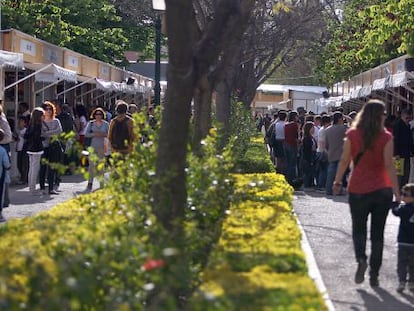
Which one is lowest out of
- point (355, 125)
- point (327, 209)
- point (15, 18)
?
point (327, 209)

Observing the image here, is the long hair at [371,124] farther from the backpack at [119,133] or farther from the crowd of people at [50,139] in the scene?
the backpack at [119,133]

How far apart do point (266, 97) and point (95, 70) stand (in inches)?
1568

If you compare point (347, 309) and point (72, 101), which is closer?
point (347, 309)

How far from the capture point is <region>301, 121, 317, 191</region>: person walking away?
808 inches

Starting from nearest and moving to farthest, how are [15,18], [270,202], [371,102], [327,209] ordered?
[371,102] → [270,202] → [327,209] → [15,18]

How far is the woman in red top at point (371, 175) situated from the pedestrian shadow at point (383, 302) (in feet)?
Answer: 0.94

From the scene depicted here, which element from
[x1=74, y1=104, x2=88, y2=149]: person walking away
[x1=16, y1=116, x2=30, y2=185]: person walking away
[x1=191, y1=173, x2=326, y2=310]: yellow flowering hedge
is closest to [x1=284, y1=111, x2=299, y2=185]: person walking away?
[x1=74, y1=104, x2=88, y2=149]: person walking away

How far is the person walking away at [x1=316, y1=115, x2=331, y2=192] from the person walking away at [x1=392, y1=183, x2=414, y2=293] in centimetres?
997

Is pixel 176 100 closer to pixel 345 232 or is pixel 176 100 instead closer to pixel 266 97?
pixel 345 232

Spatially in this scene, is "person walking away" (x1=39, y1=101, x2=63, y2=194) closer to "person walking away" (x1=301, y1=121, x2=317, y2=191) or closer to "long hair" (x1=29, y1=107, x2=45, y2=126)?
"long hair" (x1=29, y1=107, x2=45, y2=126)

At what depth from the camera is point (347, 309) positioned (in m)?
7.91

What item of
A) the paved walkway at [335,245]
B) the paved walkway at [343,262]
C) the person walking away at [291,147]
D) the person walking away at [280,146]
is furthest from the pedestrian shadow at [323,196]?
the person walking away at [280,146]

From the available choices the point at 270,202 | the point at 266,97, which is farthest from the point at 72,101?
the point at 266,97

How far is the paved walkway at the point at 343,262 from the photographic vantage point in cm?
823
